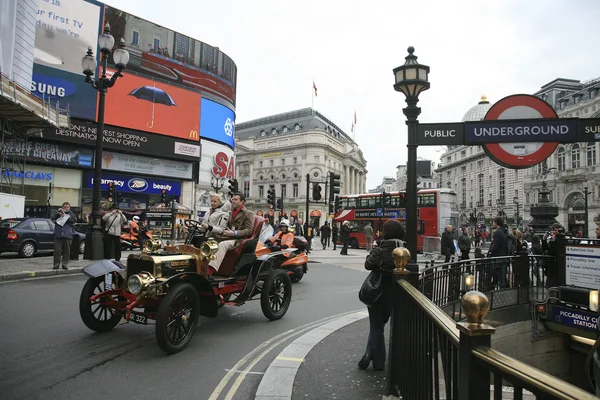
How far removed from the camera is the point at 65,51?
111ft

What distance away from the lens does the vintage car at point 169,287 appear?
14.8ft

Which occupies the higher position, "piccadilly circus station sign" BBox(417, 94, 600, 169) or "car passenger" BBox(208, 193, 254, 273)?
"piccadilly circus station sign" BBox(417, 94, 600, 169)

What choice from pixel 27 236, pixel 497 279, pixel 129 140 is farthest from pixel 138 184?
pixel 497 279

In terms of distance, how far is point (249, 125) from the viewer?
102125 mm

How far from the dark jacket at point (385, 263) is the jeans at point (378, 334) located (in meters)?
0.07

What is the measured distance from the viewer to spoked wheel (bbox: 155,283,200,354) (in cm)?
432

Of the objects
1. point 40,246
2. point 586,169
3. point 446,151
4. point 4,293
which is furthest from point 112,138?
point 446,151

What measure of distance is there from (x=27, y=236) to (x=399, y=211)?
21334 mm

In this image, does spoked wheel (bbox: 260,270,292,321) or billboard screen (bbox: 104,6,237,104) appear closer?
spoked wheel (bbox: 260,270,292,321)

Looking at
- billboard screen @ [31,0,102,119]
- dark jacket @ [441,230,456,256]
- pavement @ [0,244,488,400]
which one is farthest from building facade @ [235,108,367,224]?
pavement @ [0,244,488,400]

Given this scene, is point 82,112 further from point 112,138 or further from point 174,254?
point 174,254

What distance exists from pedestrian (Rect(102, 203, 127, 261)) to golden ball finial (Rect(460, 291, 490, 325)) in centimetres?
1190

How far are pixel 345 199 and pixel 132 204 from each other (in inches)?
888

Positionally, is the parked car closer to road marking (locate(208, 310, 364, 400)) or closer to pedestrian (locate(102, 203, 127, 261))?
pedestrian (locate(102, 203, 127, 261))
